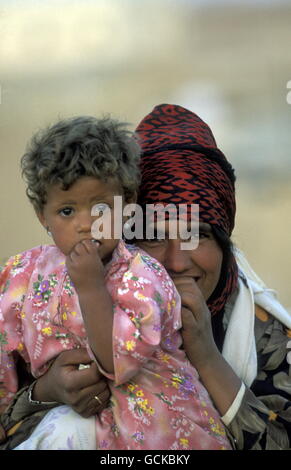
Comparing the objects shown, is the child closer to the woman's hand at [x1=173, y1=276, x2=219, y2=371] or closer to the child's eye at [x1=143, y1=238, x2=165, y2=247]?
the woman's hand at [x1=173, y1=276, x2=219, y2=371]

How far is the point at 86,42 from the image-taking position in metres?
6.43

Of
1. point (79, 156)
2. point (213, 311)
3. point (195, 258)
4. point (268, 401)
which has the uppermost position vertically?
point (79, 156)

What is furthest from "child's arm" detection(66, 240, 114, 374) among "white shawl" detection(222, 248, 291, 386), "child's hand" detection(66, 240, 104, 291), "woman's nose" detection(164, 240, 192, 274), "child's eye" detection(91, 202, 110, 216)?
"white shawl" detection(222, 248, 291, 386)

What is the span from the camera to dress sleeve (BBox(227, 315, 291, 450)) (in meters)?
2.18

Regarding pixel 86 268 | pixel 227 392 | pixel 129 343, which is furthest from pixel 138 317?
pixel 227 392

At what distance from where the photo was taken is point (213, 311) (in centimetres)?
259

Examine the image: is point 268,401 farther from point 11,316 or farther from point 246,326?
point 11,316

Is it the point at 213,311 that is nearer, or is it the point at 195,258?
the point at 195,258

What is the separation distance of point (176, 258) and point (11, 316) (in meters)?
0.64

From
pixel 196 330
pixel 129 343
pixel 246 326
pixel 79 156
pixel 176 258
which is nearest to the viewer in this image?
pixel 129 343

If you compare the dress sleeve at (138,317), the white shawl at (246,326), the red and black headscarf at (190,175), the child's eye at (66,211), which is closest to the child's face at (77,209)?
the child's eye at (66,211)

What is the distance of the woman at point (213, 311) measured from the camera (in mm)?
2166
